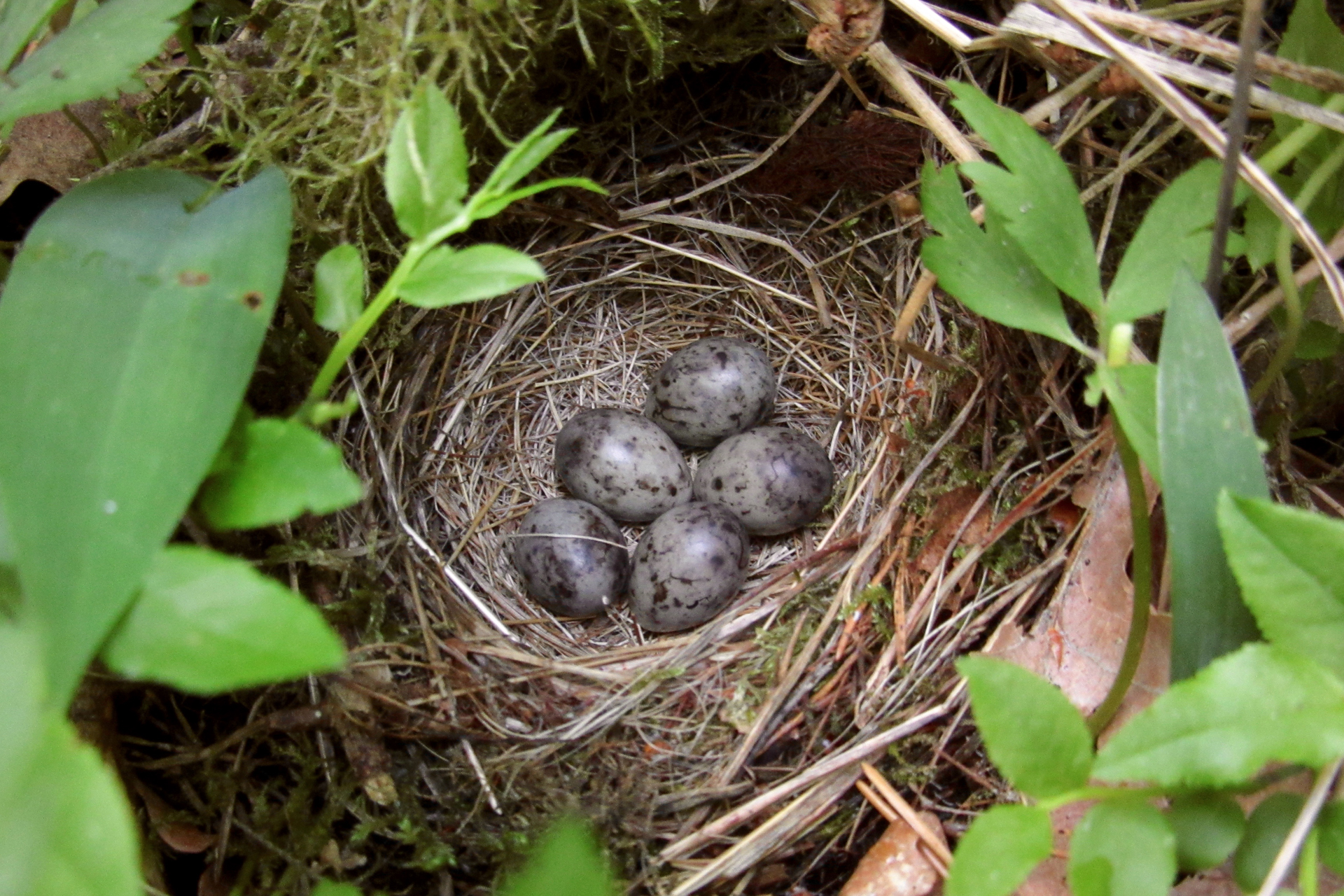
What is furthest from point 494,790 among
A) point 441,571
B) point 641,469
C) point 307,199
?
point 307,199

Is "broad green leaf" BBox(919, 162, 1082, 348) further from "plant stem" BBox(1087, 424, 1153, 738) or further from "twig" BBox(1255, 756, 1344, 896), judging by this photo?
"twig" BBox(1255, 756, 1344, 896)

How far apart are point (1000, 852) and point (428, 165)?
78 centimetres

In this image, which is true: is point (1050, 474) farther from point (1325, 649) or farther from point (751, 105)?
point (751, 105)

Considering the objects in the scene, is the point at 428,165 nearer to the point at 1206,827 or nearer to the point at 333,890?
the point at 333,890

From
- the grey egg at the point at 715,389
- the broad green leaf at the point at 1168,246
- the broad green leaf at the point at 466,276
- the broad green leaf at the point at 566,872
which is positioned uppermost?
the broad green leaf at the point at 466,276

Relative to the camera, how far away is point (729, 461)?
1.65 meters

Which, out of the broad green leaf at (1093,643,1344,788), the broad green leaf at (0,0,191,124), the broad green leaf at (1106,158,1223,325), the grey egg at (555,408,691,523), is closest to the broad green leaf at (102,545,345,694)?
the broad green leaf at (0,0,191,124)

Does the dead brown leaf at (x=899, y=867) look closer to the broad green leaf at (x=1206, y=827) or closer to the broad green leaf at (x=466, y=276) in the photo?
the broad green leaf at (x=1206, y=827)

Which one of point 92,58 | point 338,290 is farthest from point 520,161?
point 92,58

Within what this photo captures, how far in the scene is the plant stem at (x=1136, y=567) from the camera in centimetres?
92

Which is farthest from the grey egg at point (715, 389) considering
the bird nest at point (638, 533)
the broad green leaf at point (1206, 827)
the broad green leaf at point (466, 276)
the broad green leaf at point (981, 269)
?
the broad green leaf at point (1206, 827)

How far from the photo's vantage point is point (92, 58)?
91 cm

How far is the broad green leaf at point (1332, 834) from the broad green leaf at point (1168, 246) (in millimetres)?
499

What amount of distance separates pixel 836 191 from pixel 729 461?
55 cm
